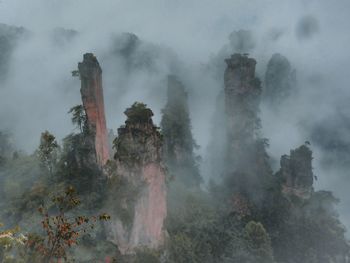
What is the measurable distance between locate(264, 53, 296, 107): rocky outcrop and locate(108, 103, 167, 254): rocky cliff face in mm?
62068

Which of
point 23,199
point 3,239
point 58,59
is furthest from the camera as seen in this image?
point 58,59

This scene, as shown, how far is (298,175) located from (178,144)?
1939 centimetres

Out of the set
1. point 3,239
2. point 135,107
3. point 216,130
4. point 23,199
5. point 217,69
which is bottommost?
point 3,239

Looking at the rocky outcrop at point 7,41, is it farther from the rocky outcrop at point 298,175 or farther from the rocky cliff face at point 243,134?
the rocky outcrop at point 298,175

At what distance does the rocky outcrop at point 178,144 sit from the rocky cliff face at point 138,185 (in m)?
23.4

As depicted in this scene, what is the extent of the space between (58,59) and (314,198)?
9349 cm

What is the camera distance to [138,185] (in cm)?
5484

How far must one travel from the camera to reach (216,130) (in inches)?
3570

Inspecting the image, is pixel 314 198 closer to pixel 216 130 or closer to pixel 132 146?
pixel 216 130

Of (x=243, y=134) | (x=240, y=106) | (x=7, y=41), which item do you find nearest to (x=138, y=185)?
(x=243, y=134)

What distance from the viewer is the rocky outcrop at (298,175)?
75625mm

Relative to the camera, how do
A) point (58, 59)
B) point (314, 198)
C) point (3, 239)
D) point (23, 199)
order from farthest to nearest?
point (58, 59) < point (314, 198) < point (23, 199) < point (3, 239)

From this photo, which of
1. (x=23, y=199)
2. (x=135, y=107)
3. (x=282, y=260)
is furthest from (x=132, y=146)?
(x=282, y=260)

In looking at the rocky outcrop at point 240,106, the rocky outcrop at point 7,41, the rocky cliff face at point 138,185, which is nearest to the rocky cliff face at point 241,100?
the rocky outcrop at point 240,106
